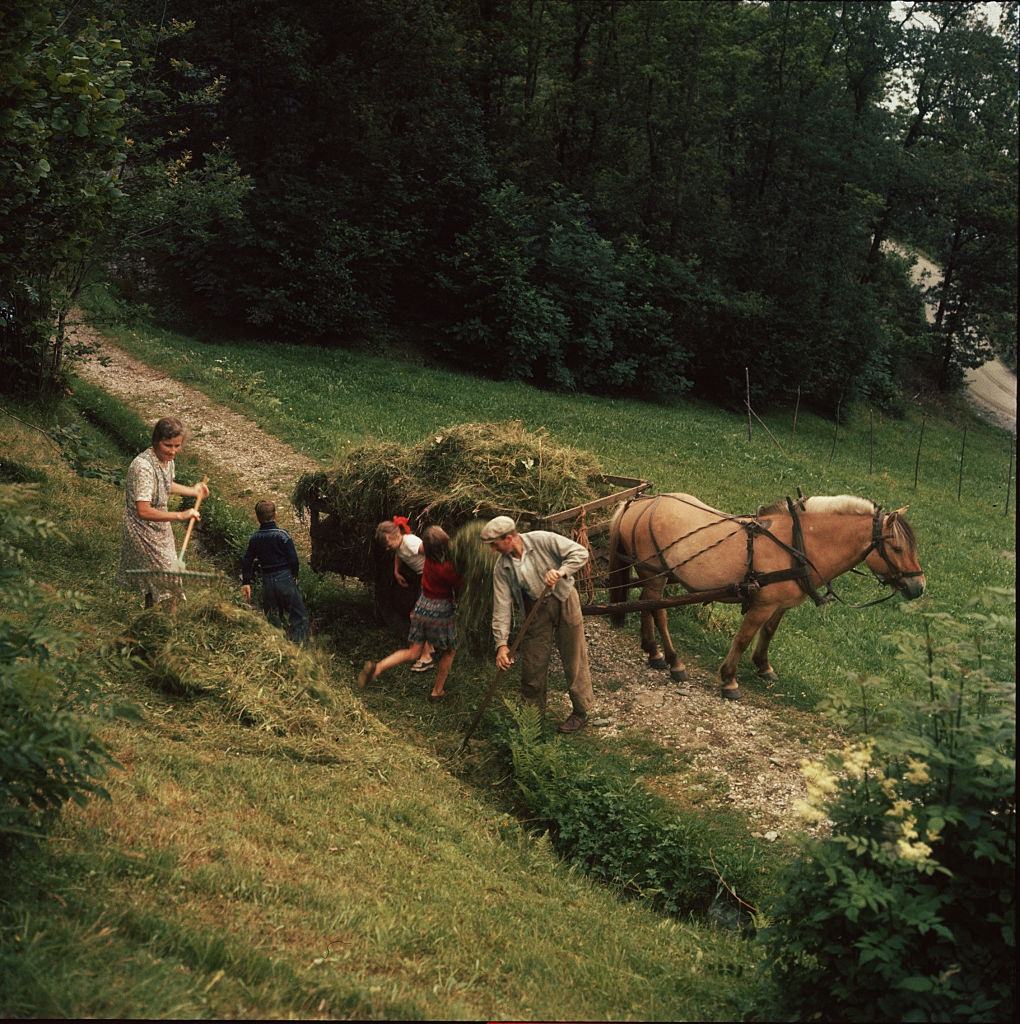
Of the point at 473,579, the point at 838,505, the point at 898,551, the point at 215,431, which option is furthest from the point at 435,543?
the point at 215,431

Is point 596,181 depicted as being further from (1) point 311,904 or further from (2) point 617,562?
(1) point 311,904

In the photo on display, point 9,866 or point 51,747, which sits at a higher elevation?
point 51,747

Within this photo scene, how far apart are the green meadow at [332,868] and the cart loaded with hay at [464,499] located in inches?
33.4

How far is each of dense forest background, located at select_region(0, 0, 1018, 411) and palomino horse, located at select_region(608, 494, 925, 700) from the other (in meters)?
15.2

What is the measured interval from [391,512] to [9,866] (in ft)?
18.9

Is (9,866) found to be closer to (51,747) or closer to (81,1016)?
(51,747)

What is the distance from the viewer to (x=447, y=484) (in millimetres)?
10562

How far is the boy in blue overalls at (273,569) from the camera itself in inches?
405

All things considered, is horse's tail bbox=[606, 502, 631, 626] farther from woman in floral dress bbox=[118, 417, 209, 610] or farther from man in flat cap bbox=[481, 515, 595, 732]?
woman in floral dress bbox=[118, 417, 209, 610]

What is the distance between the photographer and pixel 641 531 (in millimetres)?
10992

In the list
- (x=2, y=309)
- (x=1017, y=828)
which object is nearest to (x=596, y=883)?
(x=1017, y=828)

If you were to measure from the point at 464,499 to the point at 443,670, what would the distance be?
66.7 inches

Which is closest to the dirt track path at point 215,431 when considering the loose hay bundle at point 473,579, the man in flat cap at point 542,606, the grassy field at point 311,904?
the loose hay bundle at point 473,579

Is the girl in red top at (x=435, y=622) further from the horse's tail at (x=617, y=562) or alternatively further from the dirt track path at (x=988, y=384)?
the dirt track path at (x=988, y=384)
